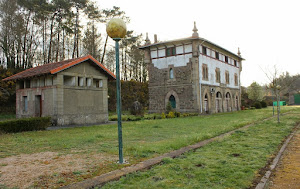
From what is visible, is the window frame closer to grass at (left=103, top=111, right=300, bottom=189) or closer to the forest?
the forest

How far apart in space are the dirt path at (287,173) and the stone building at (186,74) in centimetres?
1959

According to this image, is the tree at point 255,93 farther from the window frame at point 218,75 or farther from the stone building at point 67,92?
the stone building at point 67,92

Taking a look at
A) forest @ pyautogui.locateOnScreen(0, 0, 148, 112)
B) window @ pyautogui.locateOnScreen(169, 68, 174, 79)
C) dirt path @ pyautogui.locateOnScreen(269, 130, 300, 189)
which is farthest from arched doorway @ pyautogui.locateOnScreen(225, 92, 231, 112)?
dirt path @ pyautogui.locateOnScreen(269, 130, 300, 189)

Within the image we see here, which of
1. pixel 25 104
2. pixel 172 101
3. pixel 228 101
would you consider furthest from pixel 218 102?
pixel 25 104

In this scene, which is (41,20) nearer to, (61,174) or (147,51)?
(147,51)

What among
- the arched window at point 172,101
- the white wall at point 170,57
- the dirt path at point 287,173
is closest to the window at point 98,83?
the white wall at point 170,57

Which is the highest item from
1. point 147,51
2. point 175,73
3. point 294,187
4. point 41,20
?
point 41,20

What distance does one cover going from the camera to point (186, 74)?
2675 centimetres

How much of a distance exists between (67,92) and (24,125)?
422 centimetres

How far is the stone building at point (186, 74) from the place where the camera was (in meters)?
26.3

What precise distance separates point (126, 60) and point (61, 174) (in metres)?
39.7

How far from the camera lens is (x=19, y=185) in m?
4.04

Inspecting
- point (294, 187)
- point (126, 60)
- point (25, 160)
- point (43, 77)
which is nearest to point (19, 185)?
point (25, 160)

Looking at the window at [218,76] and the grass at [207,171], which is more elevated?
the window at [218,76]
